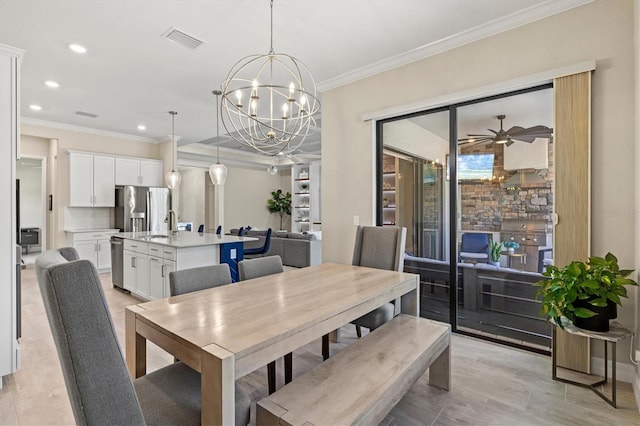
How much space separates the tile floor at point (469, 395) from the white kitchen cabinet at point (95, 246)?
144 inches

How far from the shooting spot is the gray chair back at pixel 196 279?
1.98 m

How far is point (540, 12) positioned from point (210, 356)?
10.9 feet

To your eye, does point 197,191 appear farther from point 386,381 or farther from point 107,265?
point 386,381

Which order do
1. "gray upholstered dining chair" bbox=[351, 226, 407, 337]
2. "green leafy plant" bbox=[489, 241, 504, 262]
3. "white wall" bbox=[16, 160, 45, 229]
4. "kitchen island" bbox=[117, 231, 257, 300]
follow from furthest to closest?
"white wall" bbox=[16, 160, 45, 229] → "kitchen island" bbox=[117, 231, 257, 300] → "green leafy plant" bbox=[489, 241, 504, 262] → "gray upholstered dining chair" bbox=[351, 226, 407, 337]

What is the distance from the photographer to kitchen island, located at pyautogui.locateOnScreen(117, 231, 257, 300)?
382cm

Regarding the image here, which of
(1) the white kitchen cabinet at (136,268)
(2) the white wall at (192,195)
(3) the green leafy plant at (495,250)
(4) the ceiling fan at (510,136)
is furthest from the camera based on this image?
(2) the white wall at (192,195)

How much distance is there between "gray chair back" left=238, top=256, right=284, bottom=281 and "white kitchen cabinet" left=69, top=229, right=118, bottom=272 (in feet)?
16.6

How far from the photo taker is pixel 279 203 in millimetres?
11258

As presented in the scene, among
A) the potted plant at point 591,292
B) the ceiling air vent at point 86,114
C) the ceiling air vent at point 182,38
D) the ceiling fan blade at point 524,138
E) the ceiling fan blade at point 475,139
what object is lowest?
the potted plant at point 591,292

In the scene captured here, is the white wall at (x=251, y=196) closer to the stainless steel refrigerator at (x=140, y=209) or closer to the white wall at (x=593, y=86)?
the stainless steel refrigerator at (x=140, y=209)

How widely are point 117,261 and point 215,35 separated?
11.9 ft

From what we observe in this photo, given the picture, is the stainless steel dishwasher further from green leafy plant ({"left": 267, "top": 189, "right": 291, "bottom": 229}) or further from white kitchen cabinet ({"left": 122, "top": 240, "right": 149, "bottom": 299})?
green leafy plant ({"left": 267, "top": 189, "right": 291, "bottom": 229})

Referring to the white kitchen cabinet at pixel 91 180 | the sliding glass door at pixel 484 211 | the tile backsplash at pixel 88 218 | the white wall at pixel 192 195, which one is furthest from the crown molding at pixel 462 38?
the white wall at pixel 192 195

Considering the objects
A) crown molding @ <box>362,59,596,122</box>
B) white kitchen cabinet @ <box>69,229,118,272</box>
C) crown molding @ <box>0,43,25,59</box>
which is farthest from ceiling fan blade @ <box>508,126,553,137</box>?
white kitchen cabinet @ <box>69,229,118,272</box>
